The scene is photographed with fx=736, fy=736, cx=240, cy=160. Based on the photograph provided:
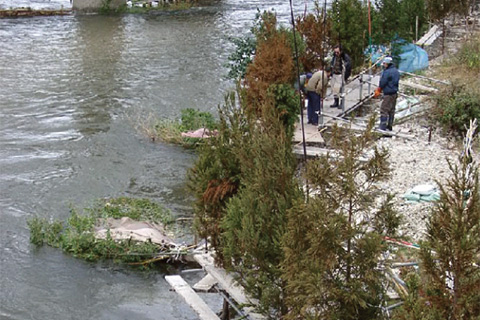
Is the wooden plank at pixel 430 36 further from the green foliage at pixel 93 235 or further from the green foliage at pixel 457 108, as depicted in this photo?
the green foliage at pixel 93 235

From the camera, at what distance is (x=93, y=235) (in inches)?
474

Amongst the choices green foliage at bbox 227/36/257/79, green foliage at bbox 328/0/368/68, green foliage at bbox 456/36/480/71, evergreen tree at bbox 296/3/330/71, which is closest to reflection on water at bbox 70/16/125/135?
green foliage at bbox 227/36/257/79

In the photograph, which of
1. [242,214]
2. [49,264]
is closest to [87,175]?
[49,264]

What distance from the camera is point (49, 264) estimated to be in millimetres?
11922

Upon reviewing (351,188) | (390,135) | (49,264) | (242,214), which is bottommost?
(49,264)

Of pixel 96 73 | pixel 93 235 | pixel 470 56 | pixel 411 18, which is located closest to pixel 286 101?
pixel 93 235

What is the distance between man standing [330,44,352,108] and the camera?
16708 millimetres

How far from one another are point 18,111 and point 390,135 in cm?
1097

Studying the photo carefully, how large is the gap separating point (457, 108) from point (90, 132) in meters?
9.23

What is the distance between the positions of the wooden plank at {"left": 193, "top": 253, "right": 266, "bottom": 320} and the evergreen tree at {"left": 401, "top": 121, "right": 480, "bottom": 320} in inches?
108

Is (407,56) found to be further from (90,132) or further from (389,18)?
(90,132)

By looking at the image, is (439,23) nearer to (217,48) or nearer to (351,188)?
(217,48)

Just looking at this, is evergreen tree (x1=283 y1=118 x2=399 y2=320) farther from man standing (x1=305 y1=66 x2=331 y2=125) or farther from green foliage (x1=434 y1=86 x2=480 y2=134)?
green foliage (x1=434 y1=86 x2=480 y2=134)

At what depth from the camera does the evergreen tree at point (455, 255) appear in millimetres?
5027
